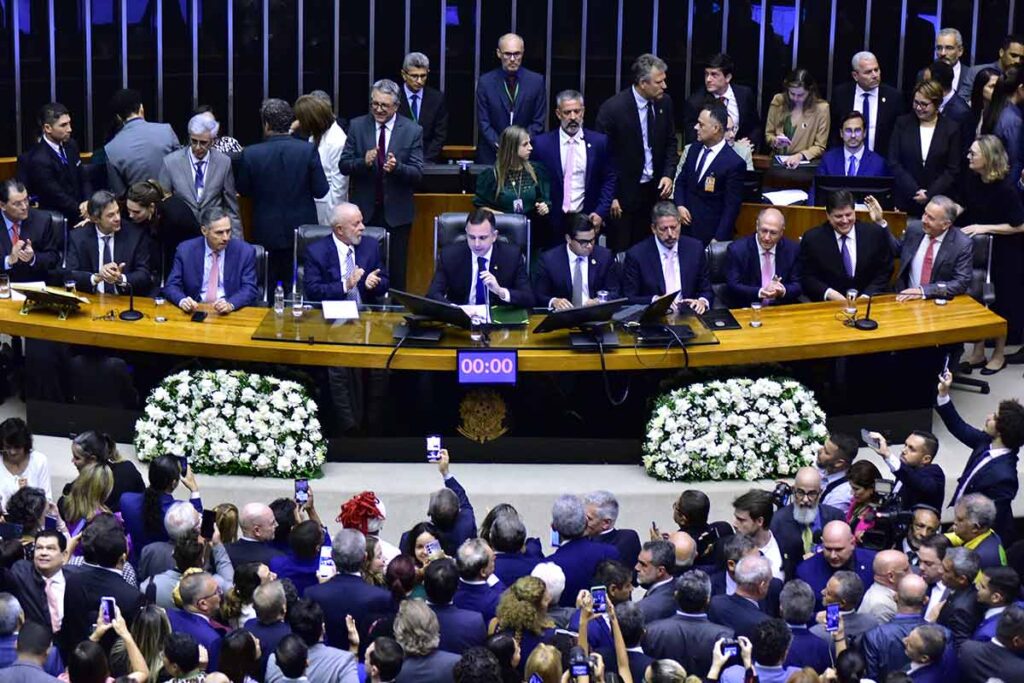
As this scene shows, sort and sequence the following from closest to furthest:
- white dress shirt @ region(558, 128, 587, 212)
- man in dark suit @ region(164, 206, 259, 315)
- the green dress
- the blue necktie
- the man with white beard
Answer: the man with white beard → man in dark suit @ region(164, 206, 259, 315) → the blue necktie → the green dress → white dress shirt @ region(558, 128, 587, 212)

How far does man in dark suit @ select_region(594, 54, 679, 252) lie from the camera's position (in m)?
14.4

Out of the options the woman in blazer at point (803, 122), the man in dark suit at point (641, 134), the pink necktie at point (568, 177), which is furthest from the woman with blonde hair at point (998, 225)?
the pink necktie at point (568, 177)

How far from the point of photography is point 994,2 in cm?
1627

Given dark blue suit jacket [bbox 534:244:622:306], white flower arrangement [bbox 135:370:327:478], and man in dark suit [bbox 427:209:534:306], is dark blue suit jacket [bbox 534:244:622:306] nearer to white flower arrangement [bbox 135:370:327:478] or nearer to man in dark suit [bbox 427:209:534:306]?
man in dark suit [bbox 427:209:534:306]

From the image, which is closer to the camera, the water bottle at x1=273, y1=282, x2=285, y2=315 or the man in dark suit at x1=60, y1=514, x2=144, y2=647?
the man in dark suit at x1=60, y1=514, x2=144, y2=647

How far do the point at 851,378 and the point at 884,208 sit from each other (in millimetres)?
2281

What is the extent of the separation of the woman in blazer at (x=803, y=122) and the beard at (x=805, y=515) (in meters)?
5.43

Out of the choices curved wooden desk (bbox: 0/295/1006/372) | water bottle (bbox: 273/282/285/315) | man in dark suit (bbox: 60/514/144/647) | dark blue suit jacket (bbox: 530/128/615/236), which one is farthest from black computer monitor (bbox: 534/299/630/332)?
man in dark suit (bbox: 60/514/144/647)

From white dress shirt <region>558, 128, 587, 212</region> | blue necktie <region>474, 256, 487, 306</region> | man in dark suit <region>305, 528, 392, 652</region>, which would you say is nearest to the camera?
man in dark suit <region>305, 528, 392, 652</region>

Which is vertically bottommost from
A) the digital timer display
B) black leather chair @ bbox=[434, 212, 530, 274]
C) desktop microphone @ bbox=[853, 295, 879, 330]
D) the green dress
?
the digital timer display

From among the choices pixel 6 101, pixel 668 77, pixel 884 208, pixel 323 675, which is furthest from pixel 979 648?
pixel 6 101

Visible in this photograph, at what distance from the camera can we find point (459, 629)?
841cm

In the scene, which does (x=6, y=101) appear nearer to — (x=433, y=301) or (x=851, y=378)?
(x=433, y=301)

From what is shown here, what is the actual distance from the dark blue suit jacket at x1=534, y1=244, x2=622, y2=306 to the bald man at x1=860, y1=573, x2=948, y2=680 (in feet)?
14.9
